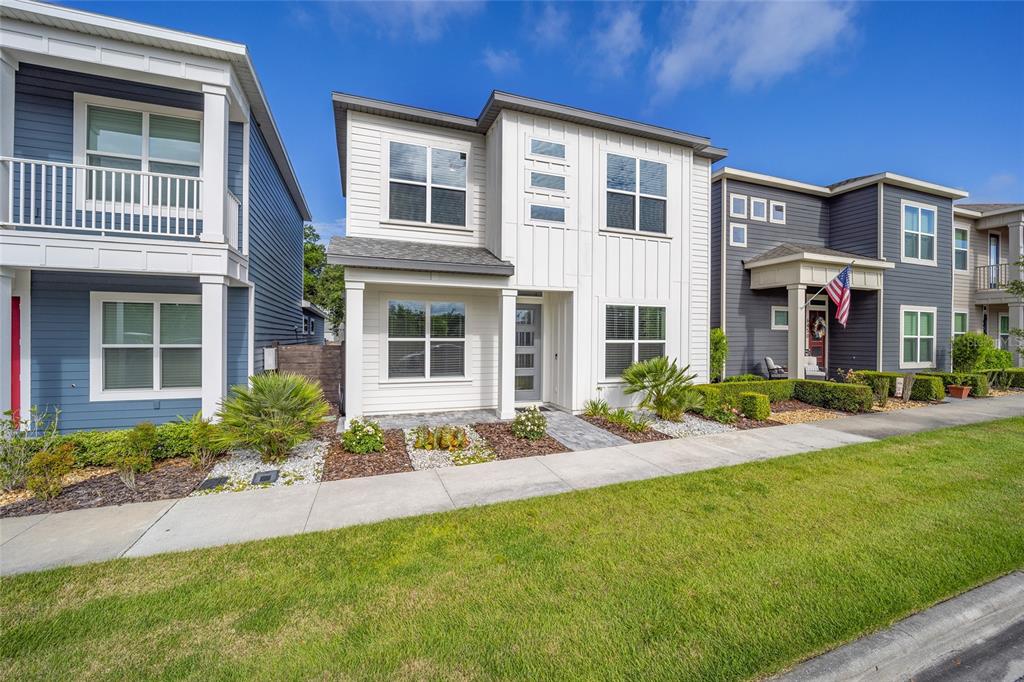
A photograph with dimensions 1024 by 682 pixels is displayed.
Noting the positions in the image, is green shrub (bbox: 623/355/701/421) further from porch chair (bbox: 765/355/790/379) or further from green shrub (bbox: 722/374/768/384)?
porch chair (bbox: 765/355/790/379)

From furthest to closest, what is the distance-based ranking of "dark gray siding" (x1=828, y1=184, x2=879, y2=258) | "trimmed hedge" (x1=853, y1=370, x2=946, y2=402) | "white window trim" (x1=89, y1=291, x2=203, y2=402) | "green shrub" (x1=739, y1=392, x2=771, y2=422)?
"dark gray siding" (x1=828, y1=184, x2=879, y2=258), "trimmed hedge" (x1=853, y1=370, x2=946, y2=402), "green shrub" (x1=739, y1=392, x2=771, y2=422), "white window trim" (x1=89, y1=291, x2=203, y2=402)

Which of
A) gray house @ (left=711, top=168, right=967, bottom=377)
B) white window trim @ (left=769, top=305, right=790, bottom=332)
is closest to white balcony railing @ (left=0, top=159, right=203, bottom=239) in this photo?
gray house @ (left=711, top=168, right=967, bottom=377)

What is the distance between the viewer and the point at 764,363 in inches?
489

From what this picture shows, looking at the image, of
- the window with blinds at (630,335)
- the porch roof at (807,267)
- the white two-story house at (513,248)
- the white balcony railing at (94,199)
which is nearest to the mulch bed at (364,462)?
the white two-story house at (513,248)

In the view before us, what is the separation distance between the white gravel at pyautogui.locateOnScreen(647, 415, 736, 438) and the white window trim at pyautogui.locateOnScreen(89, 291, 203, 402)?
8.27 metres

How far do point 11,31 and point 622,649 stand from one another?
1027 cm

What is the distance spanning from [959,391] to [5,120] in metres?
21.1

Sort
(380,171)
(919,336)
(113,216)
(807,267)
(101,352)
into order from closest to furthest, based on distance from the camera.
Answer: (113,216), (101,352), (380,171), (807,267), (919,336)

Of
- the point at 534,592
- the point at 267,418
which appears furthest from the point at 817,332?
the point at 267,418

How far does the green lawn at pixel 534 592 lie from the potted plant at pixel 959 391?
391 inches

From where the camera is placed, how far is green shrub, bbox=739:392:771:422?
338 inches

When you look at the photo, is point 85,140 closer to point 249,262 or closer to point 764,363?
Answer: point 249,262

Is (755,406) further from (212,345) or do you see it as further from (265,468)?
(212,345)

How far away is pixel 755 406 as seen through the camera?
8.62 metres
